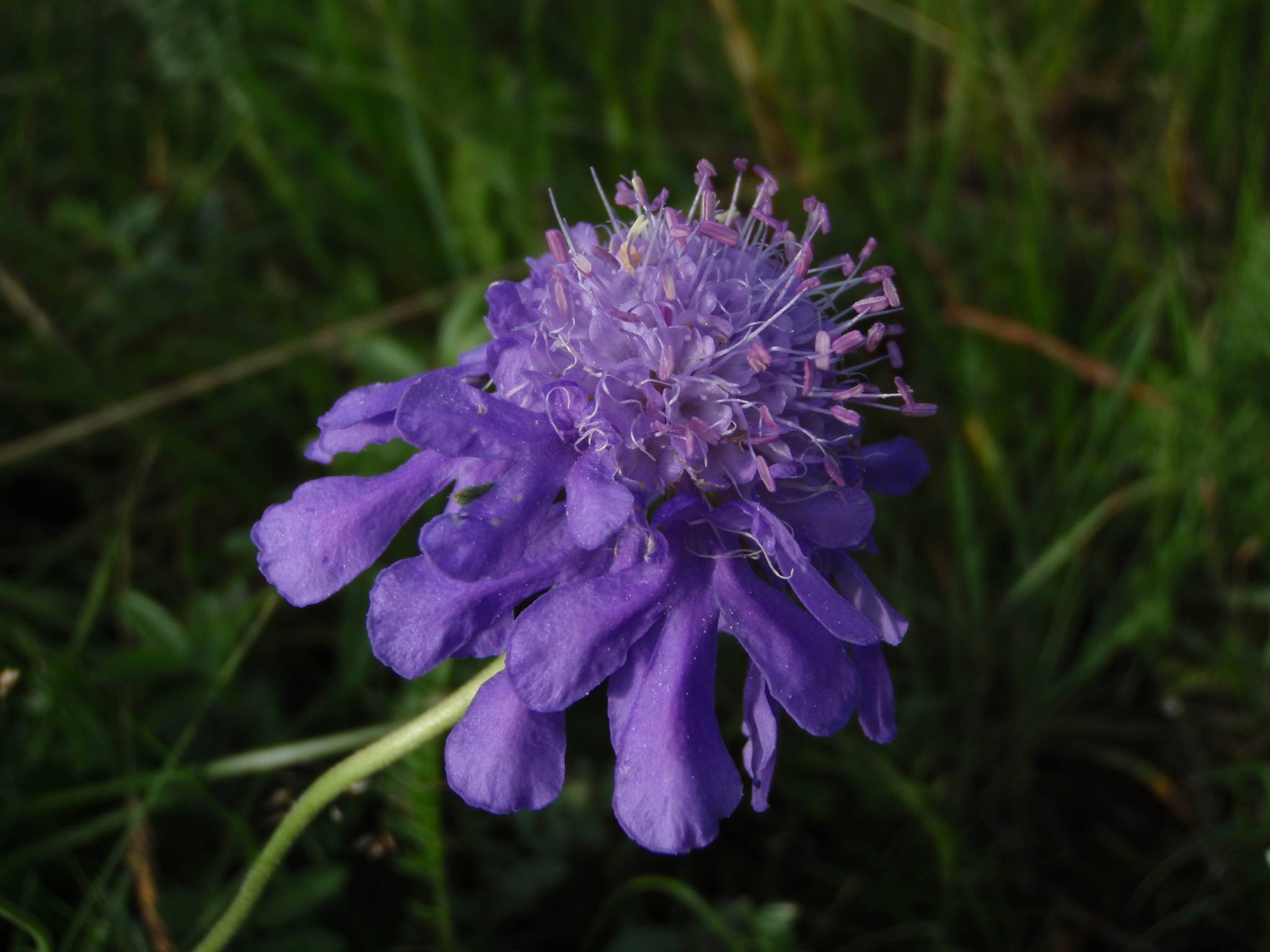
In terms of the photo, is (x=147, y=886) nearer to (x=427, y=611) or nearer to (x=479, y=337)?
(x=427, y=611)

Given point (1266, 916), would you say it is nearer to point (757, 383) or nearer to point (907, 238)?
point (757, 383)

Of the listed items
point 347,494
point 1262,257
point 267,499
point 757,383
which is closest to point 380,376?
point 267,499

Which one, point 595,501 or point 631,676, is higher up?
point 595,501

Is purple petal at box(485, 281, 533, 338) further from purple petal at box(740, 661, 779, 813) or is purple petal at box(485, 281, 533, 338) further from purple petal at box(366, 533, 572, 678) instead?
purple petal at box(740, 661, 779, 813)

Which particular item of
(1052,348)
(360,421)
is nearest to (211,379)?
(360,421)

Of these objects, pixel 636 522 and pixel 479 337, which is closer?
pixel 636 522

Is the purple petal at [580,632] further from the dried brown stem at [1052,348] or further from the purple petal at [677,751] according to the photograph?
the dried brown stem at [1052,348]

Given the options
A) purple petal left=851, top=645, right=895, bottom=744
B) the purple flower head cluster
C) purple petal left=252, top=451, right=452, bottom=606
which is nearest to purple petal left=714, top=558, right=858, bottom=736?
the purple flower head cluster

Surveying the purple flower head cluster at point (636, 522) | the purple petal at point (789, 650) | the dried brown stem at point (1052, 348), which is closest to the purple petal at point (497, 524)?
the purple flower head cluster at point (636, 522)
